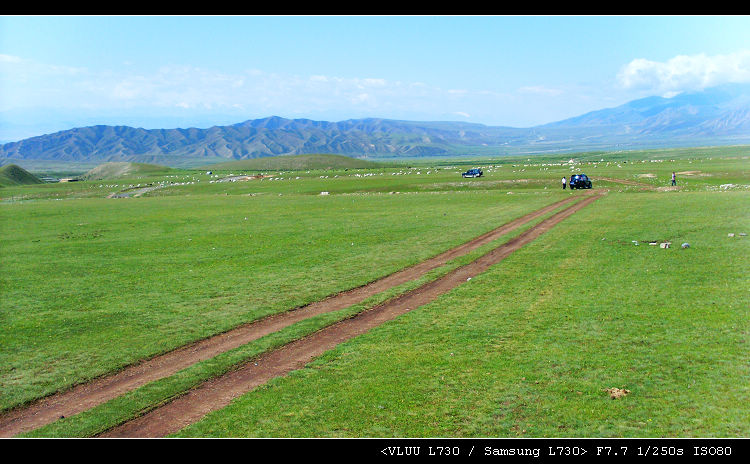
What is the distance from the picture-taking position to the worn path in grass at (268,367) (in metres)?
12.6

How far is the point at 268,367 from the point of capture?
52.5 ft

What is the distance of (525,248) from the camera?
33.8 m

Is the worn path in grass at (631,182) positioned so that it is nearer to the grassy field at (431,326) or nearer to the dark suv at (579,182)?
the dark suv at (579,182)

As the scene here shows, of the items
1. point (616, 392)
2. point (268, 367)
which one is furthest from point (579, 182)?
point (268, 367)

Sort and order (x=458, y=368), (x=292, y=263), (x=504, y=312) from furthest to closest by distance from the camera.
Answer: (x=292, y=263) < (x=504, y=312) < (x=458, y=368)

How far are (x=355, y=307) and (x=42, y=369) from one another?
11545mm

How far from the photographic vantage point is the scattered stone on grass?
12586 millimetres

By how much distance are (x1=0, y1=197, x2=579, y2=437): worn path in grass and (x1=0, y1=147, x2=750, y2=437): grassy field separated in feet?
2.14

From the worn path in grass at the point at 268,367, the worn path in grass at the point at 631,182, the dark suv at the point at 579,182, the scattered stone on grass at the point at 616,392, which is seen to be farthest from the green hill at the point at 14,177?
the scattered stone on grass at the point at 616,392

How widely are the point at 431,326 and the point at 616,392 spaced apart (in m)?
7.57

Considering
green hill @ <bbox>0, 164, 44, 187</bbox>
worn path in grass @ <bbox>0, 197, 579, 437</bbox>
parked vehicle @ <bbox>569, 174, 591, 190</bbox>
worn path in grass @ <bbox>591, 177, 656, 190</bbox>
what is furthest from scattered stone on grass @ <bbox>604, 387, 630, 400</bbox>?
green hill @ <bbox>0, 164, 44, 187</bbox>

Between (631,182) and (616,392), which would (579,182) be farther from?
(616,392)

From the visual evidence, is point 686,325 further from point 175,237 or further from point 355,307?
point 175,237
